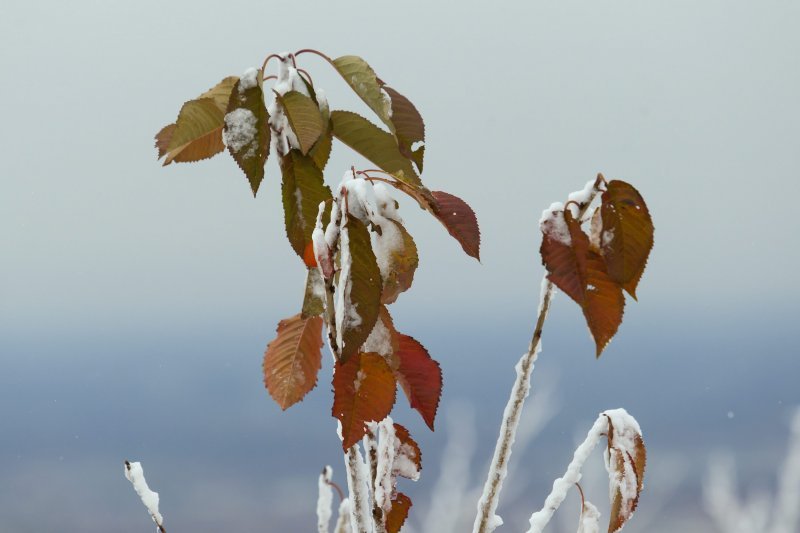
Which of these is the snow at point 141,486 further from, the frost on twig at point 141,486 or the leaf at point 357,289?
the leaf at point 357,289

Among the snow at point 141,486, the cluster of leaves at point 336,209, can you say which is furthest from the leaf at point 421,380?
the snow at point 141,486

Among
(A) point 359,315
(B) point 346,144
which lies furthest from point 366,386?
(B) point 346,144

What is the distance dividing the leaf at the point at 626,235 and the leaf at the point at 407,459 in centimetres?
21

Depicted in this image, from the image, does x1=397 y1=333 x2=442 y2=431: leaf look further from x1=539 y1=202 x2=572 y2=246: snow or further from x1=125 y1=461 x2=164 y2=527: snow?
x1=125 y1=461 x2=164 y2=527: snow

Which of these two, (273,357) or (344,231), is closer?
(344,231)

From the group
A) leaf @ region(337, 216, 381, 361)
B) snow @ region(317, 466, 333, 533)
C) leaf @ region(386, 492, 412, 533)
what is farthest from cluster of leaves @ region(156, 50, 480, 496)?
snow @ region(317, 466, 333, 533)

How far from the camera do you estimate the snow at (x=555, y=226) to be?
515 millimetres

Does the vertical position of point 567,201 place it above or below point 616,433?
above

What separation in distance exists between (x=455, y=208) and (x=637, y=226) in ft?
0.41

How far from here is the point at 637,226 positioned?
1.68 ft

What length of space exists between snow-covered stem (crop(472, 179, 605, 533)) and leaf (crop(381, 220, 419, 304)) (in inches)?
4.8

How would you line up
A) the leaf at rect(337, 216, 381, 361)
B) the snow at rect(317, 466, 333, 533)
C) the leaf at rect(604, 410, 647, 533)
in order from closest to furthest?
the leaf at rect(337, 216, 381, 361) → the leaf at rect(604, 410, 647, 533) → the snow at rect(317, 466, 333, 533)

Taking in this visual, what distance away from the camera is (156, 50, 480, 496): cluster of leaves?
46cm

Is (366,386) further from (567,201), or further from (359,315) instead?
(567,201)
